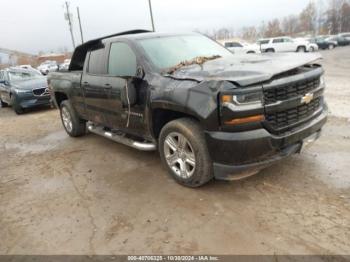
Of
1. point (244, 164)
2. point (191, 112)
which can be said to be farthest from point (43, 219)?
point (244, 164)

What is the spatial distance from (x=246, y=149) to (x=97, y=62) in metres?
3.20

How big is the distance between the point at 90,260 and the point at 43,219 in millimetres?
1102

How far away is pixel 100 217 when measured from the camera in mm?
3643

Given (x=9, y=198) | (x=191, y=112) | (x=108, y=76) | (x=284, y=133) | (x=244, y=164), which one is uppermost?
(x=108, y=76)

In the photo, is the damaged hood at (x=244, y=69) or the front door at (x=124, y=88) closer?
the damaged hood at (x=244, y=69)

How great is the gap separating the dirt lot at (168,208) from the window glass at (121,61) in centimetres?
140

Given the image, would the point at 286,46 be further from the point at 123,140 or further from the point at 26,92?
the point at 123,140

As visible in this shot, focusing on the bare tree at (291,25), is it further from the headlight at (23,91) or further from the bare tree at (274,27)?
the headlight at (23,91)

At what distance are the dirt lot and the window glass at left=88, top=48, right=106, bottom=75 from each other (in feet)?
4.73

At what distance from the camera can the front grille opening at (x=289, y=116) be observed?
341 cm

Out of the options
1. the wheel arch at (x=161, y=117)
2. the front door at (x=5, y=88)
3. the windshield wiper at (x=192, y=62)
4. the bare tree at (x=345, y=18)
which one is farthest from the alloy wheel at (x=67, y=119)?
the bare tree at (x=345, y=18)

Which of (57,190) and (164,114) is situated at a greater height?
(164,114)

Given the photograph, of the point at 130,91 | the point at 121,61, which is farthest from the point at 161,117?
the point at 121,61

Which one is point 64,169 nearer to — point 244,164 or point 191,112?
point 191,112
